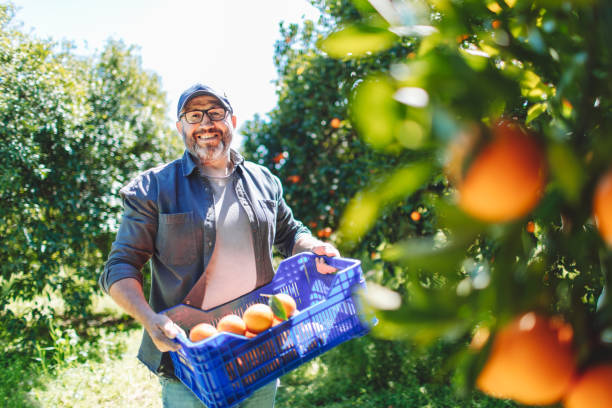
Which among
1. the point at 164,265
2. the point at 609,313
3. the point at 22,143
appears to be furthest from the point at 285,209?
the point at 22,143

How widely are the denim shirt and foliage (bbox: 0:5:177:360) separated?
8.74ft

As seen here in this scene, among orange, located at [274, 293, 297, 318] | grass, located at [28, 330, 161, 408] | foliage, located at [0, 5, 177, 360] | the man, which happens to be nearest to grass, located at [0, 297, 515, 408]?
grass, located at [28, 330, 161, 408]

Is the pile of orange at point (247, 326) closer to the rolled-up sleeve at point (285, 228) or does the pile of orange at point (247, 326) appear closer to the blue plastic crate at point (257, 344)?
the blue plastic crate at point (257, 344)

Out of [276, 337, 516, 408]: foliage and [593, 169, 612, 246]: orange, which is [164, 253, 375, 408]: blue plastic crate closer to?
[593, 169, 612, 246]: orange

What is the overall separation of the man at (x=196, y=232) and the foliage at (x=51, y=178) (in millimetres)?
2648

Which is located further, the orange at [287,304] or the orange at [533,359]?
the orange at [287,304]

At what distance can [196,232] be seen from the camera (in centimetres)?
192

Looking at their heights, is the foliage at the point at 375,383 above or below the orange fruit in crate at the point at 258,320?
below

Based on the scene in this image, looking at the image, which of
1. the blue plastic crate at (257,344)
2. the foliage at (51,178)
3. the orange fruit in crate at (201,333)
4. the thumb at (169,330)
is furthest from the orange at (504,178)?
the foliage at (51,178)

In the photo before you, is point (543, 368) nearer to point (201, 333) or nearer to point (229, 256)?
point (201, 333)

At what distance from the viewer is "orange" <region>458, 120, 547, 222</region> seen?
37 centimetres

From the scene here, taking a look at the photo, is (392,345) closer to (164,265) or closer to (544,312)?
(164,265)

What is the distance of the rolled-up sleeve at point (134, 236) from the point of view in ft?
5.71

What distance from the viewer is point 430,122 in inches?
14.4
